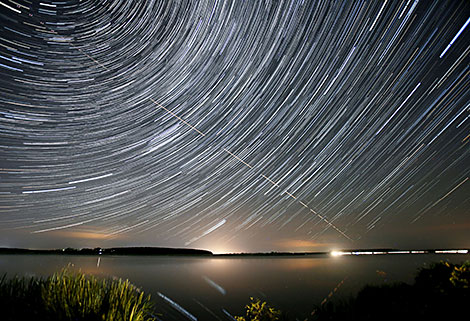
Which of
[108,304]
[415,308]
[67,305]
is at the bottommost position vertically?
[67,305]

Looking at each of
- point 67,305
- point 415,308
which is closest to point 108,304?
point 67,305

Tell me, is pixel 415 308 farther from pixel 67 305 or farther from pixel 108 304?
pixel 67 305

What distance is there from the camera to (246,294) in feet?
99.4

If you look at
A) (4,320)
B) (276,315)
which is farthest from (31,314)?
(276,315)

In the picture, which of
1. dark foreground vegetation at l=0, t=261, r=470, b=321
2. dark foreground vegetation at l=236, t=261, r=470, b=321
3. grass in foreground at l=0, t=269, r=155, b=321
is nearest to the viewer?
grass in foreground at l=0, t=269, r=155, b=321

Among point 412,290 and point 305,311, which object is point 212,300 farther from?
point 412,290

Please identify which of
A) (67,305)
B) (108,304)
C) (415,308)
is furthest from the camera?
(415,308)

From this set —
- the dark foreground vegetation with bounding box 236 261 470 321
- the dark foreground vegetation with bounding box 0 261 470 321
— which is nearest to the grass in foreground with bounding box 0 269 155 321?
the dark foreground vegetation with bounding box 0 261 470 321

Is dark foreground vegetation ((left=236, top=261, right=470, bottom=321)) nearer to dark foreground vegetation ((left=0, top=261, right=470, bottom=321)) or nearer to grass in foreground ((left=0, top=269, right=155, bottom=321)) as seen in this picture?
dark foreground vegetation ((left=0, top=261, right=470, bottom=321))

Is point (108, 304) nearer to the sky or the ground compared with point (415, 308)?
nearer to the ground

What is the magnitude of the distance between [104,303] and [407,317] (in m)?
7.57

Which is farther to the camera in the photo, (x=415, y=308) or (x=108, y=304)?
(x=415, y=308)

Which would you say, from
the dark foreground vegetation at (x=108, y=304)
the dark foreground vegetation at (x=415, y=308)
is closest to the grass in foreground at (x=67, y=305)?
the dark foreground vegetation at (x=108, y=304)

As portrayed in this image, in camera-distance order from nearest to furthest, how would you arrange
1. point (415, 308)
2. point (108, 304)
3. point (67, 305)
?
point (67, 305) < point (108, 304) < point (415, 308)
